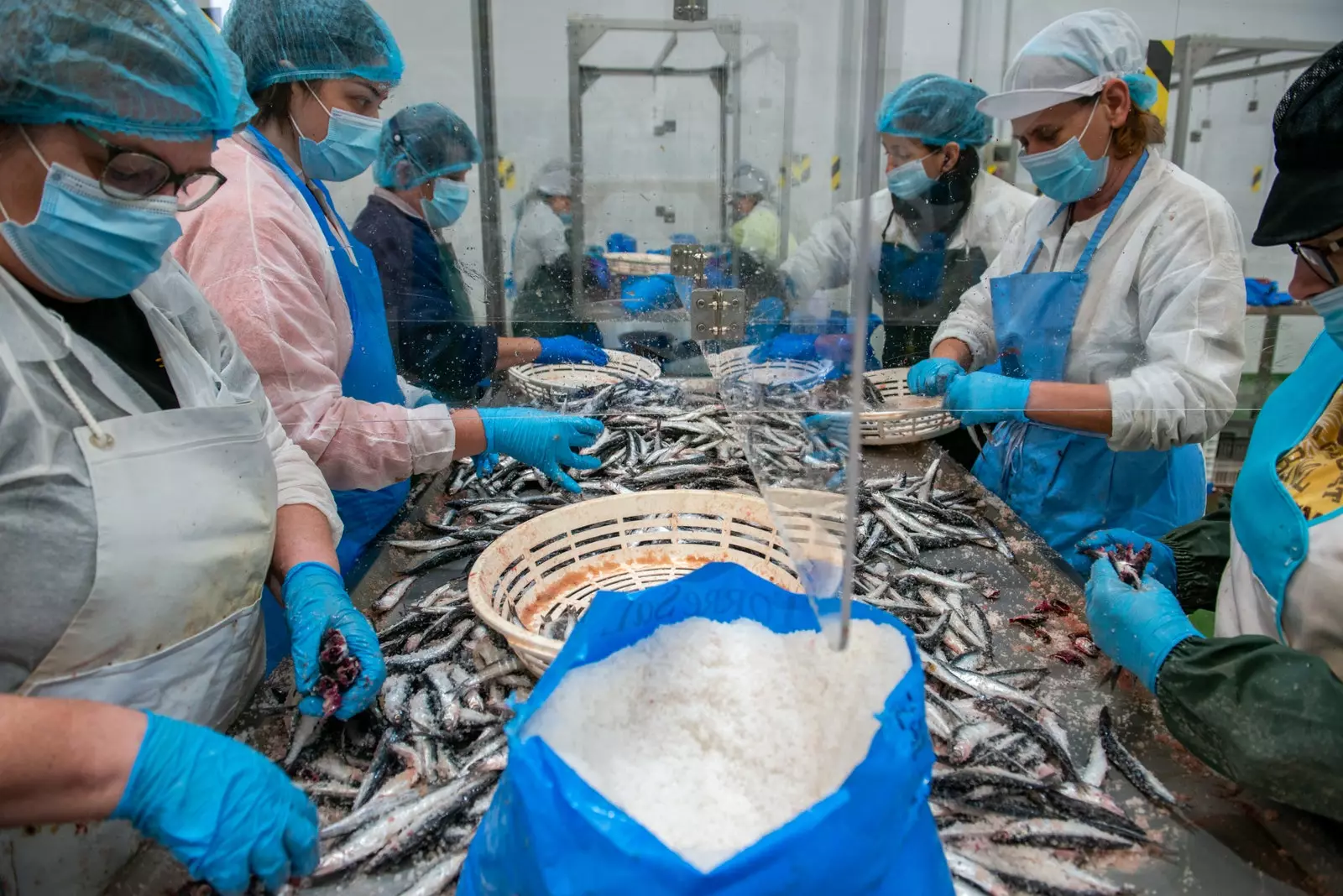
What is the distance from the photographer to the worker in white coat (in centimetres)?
222

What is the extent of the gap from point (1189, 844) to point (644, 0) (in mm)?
2754

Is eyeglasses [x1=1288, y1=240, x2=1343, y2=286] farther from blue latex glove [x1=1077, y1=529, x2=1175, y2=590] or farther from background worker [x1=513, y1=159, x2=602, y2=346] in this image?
background worker [x1=513, y1=159, x2=602, y2=346]

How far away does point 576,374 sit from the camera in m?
3.08

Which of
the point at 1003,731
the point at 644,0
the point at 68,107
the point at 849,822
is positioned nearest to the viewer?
Result: the point at 849,822

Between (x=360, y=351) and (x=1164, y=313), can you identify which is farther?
(x=360, y=351)

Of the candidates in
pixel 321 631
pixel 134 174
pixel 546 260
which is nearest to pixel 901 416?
pixel 546 260

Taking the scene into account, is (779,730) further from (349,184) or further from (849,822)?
(349,184)

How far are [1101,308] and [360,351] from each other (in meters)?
2.44

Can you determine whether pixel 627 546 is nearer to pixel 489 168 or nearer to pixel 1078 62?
pixel 489 168

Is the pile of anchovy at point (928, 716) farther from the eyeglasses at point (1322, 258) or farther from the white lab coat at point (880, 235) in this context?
the eyeglasses at point (1322, 258)

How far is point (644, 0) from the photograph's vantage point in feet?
8.45

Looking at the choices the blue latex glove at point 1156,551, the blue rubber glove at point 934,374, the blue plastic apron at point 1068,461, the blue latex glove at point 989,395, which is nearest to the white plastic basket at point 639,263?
the blue rubber glove at point 934,374

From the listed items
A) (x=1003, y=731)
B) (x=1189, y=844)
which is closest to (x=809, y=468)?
(x=1003, y=731)

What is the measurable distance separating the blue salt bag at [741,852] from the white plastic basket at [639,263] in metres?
1.86
